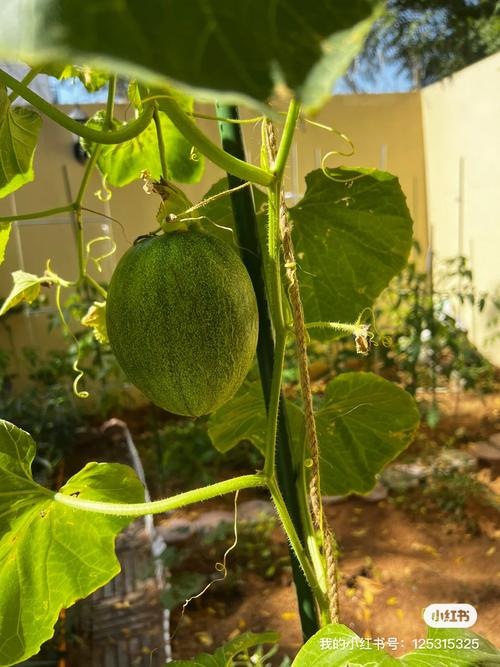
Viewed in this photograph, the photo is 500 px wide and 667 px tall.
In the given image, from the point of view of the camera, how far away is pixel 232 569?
183cm

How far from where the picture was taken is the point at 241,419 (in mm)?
698

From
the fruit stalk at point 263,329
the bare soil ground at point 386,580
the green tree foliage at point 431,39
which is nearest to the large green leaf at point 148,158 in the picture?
the fruit stalk at point 263,329

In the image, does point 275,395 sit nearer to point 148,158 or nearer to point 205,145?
point 205,145

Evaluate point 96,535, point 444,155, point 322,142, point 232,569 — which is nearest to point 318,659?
point 96,535

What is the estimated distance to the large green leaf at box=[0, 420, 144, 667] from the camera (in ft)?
1.70

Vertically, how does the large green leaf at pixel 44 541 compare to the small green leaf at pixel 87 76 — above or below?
below

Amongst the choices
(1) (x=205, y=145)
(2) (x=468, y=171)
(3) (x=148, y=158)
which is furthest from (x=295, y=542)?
(2) (x=468, y=171)

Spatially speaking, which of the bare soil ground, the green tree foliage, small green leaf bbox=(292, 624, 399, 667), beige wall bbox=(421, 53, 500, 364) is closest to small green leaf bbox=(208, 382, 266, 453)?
small green leaf bbox=(292, 624, 399, 667)

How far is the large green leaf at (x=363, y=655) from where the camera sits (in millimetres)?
400

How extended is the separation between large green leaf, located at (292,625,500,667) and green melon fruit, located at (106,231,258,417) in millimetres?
179

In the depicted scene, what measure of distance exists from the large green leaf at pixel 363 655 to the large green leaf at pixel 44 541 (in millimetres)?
217

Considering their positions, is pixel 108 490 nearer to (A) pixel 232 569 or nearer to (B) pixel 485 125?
(A) pixel 232 569

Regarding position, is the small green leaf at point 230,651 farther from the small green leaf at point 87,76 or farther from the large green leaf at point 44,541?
the small green leaf at point 87,76

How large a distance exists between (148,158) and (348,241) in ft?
0.99
